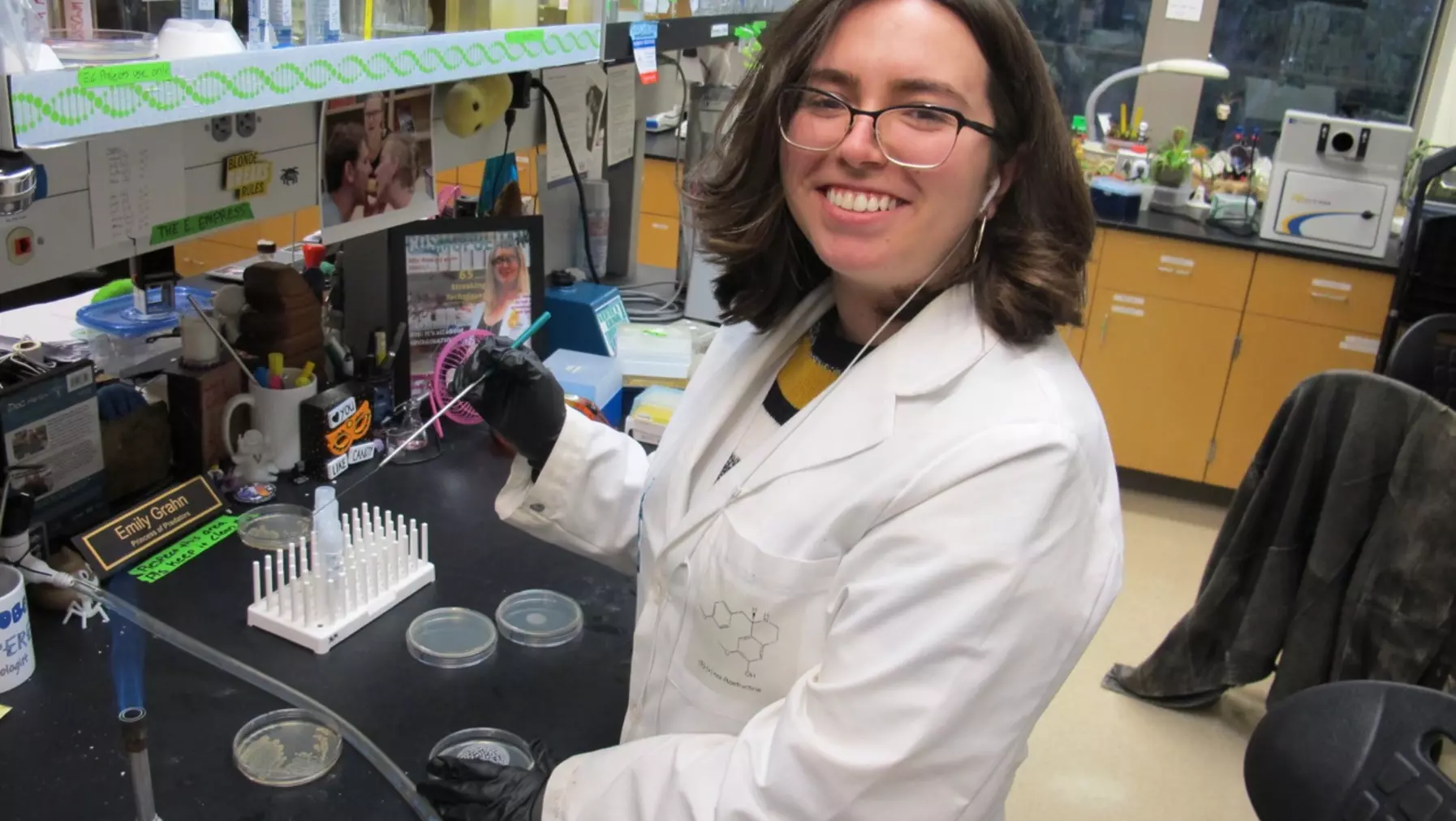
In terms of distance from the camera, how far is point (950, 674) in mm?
852

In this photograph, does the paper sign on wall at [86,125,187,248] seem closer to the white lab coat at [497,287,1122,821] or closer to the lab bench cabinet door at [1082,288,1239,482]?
the white lab coat at [497,287,1122,821]

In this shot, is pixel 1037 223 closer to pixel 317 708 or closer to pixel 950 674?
pixel 950 674

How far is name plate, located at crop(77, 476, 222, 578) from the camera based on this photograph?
1258mm

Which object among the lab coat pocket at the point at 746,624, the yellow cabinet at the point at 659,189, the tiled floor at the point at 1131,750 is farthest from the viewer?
the yellow cabinet at the point at 659,189

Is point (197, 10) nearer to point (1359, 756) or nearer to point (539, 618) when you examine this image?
point (539, 618)

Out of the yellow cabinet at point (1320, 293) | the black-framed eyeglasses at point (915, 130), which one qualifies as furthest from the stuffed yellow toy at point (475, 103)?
the yellow cabinet at point (1320, 293)

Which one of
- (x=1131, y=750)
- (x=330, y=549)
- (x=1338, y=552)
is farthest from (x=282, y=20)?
(x=1131, y=750)

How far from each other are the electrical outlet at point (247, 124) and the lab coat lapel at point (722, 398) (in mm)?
691

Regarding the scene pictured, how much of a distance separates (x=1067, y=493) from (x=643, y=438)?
1058 mm

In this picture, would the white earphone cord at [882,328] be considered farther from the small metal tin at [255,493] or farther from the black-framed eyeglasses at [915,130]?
the small metal tin at [255,493]

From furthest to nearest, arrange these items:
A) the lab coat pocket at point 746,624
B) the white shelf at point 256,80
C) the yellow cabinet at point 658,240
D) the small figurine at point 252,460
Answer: the yellow cabinet at point 658,240 < the small figurine at point 252,460 < the lab coat pocket at point 746,624 < the white shelf at point 256,80

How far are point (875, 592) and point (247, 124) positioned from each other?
106cm

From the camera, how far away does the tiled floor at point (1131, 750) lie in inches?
95.3

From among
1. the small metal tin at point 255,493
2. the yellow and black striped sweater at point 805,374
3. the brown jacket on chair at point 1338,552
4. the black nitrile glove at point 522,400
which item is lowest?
the brown jacket on chair at point 1338,552
